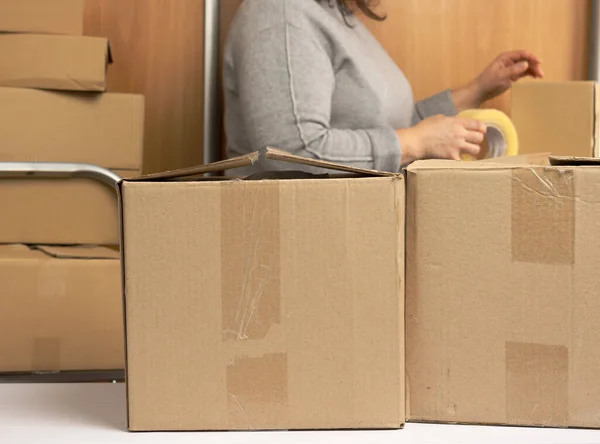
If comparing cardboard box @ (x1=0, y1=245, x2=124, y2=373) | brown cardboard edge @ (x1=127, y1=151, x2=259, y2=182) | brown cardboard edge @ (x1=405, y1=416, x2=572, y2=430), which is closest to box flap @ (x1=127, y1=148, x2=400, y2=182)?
brown cardboard edge @ (x1=127, y1=151, x2=259, y2=182)

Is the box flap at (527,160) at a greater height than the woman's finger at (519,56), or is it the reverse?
the woman's finger at (519,56)

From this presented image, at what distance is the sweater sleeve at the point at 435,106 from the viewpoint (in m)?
1.39

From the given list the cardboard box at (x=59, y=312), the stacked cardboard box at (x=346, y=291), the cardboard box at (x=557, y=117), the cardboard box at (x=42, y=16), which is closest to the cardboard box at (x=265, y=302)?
the stacked cardboard box at (x=346, y=291)

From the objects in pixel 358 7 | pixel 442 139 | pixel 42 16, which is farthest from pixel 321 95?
pixel 42 16

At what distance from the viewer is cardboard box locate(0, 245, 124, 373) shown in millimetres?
984

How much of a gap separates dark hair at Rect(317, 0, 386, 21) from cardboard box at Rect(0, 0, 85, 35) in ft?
1.23

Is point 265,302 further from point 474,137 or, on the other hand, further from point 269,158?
point 474,137

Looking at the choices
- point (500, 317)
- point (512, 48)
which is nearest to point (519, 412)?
point (500, 317)

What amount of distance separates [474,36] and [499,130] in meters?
0.30

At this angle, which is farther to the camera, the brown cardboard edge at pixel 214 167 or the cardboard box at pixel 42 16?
the cardboard box at pixel 42 16

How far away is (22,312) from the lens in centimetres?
99

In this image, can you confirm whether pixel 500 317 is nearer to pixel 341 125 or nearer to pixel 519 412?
pixel 519 412

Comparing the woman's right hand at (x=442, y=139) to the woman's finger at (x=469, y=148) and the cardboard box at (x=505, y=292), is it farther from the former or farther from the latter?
the cardboard box at (x=505, y=292)

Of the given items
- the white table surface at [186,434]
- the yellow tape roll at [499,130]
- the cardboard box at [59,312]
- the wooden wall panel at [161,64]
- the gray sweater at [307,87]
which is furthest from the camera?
the wooden wall panel at [161,64]
